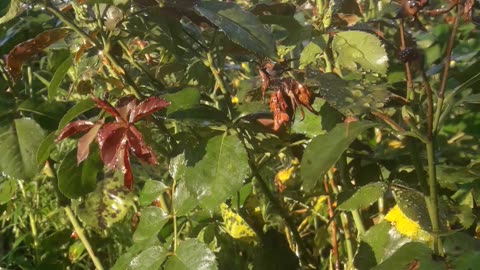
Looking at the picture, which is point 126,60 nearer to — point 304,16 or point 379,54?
point 304,16

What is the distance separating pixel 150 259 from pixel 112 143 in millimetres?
255

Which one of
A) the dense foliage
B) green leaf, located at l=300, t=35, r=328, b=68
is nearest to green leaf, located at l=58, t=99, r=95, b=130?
the dense foliage

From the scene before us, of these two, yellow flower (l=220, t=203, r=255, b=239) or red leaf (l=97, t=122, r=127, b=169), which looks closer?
red leaf (l=97, t=122, r=127, b=169)

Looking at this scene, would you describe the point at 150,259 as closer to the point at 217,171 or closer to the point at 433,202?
the point at 217,171

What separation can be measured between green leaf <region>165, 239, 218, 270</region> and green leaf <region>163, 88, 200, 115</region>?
0.21 meters

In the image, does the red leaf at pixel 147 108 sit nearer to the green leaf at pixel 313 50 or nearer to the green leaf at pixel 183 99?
the green leaf at pixel 183 99

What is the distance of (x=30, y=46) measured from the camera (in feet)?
3.96

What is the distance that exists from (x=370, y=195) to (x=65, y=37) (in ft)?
1.79

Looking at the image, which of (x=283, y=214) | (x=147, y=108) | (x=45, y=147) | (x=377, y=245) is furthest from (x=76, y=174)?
(x=377, y=245)

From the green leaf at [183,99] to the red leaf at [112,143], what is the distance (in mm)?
105

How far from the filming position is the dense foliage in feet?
3.26

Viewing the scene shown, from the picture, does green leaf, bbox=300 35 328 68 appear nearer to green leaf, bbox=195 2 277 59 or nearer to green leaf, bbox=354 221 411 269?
green leaf, bbox=195 2 277 59

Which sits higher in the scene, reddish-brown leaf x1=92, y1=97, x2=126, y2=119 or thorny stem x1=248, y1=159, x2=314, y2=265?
reddish-brown leaf x1=92, y1=97, x2=126, y2=119

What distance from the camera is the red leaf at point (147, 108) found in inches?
39.1
